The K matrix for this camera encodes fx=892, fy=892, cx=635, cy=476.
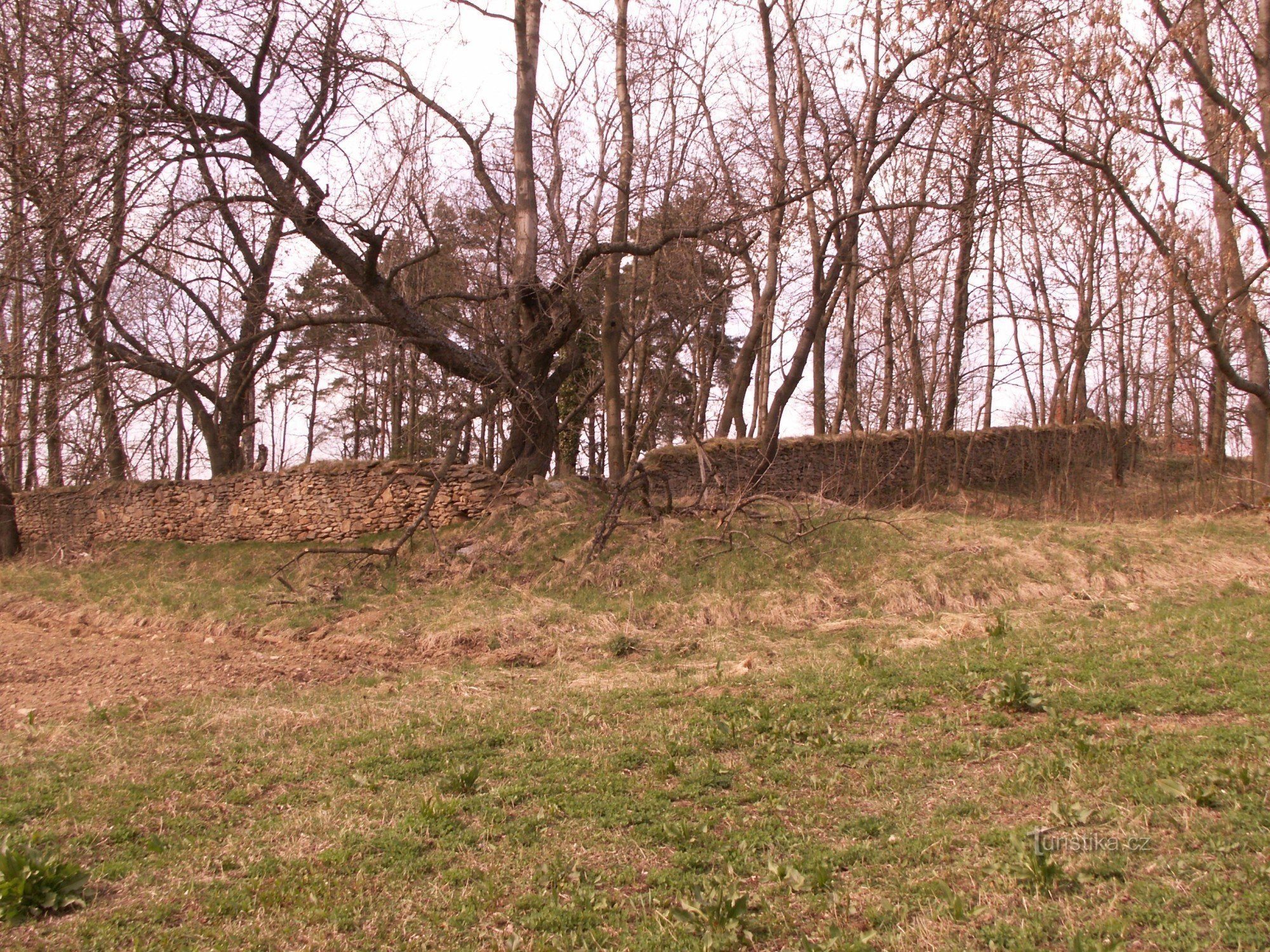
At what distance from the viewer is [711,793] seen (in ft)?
15.2

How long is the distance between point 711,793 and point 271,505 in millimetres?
13400

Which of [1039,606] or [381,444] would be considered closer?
[1039,606]

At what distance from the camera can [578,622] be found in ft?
32.3

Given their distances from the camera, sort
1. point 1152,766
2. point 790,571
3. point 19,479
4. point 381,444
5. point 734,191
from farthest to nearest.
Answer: point 381,444
point 19,479
point 734,191
point 790,571
point 1152,766

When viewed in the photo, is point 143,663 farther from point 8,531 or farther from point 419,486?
point 8,531

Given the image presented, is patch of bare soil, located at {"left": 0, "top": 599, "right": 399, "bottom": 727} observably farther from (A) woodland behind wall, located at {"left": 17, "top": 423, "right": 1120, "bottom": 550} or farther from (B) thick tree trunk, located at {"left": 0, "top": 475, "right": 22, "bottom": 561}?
(B) thick tree trunk, located at {"left": 0, "top": 475, "right": 22, "bottom": 561}

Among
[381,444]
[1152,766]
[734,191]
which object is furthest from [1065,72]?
[381,444]

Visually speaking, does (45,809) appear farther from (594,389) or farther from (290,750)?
(594,389)

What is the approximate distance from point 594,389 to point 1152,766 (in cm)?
1436

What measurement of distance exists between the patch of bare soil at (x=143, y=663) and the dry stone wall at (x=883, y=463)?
17.9 feet

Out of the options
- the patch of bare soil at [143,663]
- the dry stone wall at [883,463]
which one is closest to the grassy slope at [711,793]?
the patch of bare soil at [143,663]

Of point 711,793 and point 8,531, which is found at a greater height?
point 8,531

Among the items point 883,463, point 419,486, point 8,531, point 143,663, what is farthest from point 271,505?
point 883,463

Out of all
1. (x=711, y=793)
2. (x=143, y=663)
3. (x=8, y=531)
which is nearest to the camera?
(x=711, y=793)
